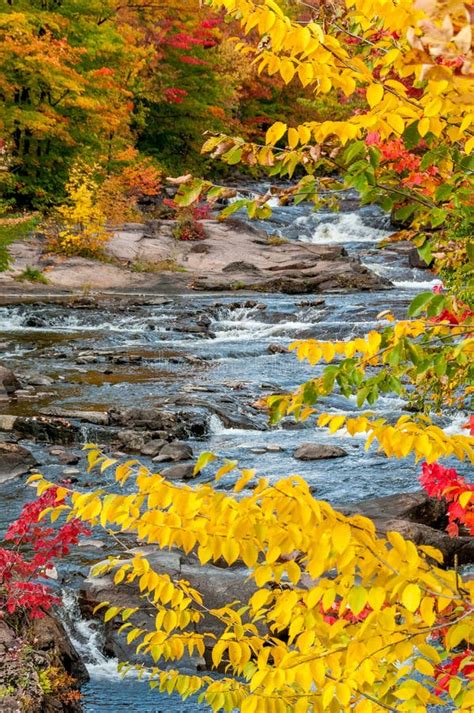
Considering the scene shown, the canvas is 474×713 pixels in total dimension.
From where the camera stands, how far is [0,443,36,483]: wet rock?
8781 mm

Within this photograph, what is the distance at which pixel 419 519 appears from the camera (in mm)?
7520

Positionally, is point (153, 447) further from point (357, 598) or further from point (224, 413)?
point (357, 598)

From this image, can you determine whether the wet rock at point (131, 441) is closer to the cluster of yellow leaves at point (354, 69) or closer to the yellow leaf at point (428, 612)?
the cluster of yellow leaves at point (354, 69)

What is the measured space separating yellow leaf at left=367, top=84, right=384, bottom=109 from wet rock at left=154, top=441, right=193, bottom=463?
7537 mm

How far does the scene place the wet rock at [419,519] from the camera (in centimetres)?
684

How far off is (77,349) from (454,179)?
1324 cm

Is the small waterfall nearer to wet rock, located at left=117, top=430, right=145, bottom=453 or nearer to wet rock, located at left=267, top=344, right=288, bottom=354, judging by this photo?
wet rock, located at left=117, top=430, right=145, bottom=453

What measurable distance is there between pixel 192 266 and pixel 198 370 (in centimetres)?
1126

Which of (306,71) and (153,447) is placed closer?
(306,71)

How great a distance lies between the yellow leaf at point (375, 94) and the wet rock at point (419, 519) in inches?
192

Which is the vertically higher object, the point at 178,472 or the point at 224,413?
the point at 178,472

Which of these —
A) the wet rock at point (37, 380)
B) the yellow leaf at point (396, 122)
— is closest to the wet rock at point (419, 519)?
the yellow leaf at point (396, 122)

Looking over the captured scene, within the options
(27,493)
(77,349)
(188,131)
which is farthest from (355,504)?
(188,131)

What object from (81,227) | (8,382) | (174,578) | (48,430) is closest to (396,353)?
(174,578)
